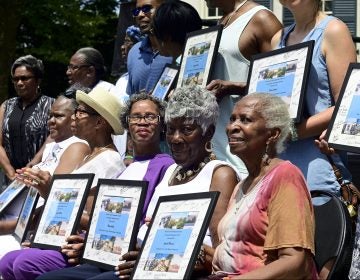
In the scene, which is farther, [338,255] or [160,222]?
[160,222]

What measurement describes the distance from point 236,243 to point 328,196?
64 centimetres

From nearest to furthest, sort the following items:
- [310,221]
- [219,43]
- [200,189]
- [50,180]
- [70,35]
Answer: [310,221] → [200,189] → [219,43] → [50,180] → [70,35]

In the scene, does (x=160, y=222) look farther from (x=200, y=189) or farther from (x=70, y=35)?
(x=70, y=35)

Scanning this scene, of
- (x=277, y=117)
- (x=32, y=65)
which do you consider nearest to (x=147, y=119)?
(x=277, y=117)

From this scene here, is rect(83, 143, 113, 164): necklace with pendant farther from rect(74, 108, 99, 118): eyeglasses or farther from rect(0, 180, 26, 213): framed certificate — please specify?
rect(0, 180, 26, 213): framed certificate

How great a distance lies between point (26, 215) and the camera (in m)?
6.85

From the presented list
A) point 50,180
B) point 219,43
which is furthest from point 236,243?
point 50,180

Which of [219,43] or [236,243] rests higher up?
[219,43]

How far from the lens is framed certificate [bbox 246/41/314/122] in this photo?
5.20 metres

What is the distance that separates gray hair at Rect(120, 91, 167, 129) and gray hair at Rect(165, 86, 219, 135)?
2.15 ft

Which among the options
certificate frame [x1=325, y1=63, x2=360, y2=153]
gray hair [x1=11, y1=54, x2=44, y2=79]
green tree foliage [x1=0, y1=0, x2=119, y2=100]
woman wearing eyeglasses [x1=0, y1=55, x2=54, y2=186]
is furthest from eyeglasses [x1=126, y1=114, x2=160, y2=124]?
green tree foliage [x1=0, y1=0, x2=119, y2=100]

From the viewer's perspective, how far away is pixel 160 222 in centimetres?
479

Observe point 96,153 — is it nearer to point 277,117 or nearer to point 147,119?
point 147,119

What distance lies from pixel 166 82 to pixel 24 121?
2.80 m
